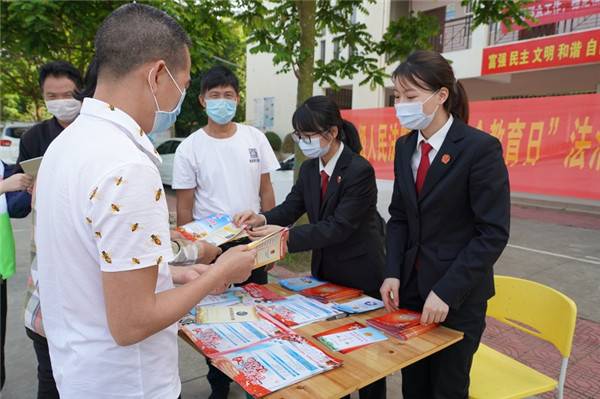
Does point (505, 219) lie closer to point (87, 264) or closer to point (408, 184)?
point (408, 184)

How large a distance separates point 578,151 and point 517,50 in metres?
4.84

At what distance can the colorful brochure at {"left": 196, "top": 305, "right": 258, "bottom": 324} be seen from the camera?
5.14 feet

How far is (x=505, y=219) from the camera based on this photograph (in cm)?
147

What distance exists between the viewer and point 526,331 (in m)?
1.88

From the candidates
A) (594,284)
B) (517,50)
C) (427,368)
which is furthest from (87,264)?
(517,50)

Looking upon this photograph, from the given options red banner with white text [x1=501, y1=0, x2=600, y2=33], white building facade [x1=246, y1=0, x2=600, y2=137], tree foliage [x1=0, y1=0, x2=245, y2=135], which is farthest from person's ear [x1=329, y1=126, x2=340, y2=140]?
red banner with white text [x1=501, y1=0, x2=600, y2=33]

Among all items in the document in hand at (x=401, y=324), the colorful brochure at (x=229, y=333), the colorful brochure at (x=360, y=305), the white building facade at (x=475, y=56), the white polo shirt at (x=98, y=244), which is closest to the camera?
the white polo shirt at (x=98, y=244)

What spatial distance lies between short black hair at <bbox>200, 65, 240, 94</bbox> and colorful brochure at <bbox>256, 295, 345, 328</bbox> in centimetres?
130

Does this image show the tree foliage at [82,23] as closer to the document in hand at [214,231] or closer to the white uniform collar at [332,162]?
the white uniform collar at [332,162]

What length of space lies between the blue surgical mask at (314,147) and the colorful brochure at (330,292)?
25.3 inches

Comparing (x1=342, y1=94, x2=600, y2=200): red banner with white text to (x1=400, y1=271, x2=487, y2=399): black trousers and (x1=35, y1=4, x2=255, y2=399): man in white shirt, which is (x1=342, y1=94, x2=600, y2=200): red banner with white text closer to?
(x1=400, y1=271, x2=487, y2=399): black trousers

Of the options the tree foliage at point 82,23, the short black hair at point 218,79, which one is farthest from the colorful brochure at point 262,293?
the tree foliage at point 82,23

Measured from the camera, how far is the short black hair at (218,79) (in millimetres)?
2416

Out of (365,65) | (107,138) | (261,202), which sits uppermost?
(365,65)
